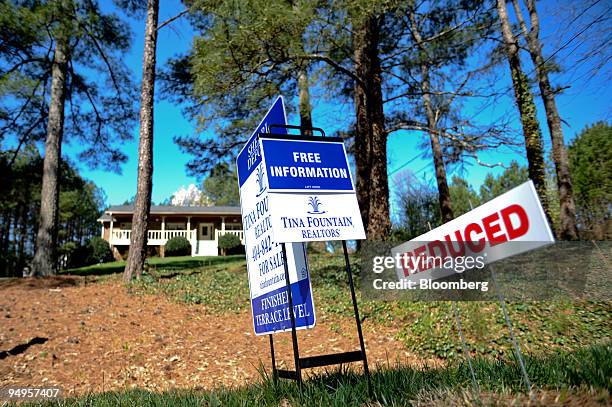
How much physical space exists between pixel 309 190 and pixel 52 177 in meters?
11.6

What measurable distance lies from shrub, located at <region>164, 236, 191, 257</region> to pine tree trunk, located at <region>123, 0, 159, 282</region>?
1723 cm

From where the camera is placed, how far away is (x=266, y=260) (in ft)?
11.8

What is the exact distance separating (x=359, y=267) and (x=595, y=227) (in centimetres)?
657

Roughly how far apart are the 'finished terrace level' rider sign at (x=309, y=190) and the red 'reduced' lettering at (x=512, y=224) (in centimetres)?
114

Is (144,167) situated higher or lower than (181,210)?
lower

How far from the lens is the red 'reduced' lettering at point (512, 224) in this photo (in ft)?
6.77

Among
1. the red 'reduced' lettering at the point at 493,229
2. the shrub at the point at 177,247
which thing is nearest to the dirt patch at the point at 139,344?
the red 'reduced' lettering at the point at 493,229

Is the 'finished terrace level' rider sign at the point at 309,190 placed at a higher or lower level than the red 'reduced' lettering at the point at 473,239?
higher

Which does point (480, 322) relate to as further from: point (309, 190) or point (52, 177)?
point (52, 177)

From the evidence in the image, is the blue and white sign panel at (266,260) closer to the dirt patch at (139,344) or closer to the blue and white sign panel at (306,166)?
the blue and white sign panel at (306,166)

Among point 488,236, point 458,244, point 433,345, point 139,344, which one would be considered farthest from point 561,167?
point 139,344

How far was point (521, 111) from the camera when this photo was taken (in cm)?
957

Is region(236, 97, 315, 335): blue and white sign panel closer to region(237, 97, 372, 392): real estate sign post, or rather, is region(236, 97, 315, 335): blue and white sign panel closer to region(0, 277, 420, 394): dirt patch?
region(237, 97, 372, 392): real estate sign post

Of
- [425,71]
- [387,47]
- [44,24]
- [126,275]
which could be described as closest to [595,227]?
[425,71]
